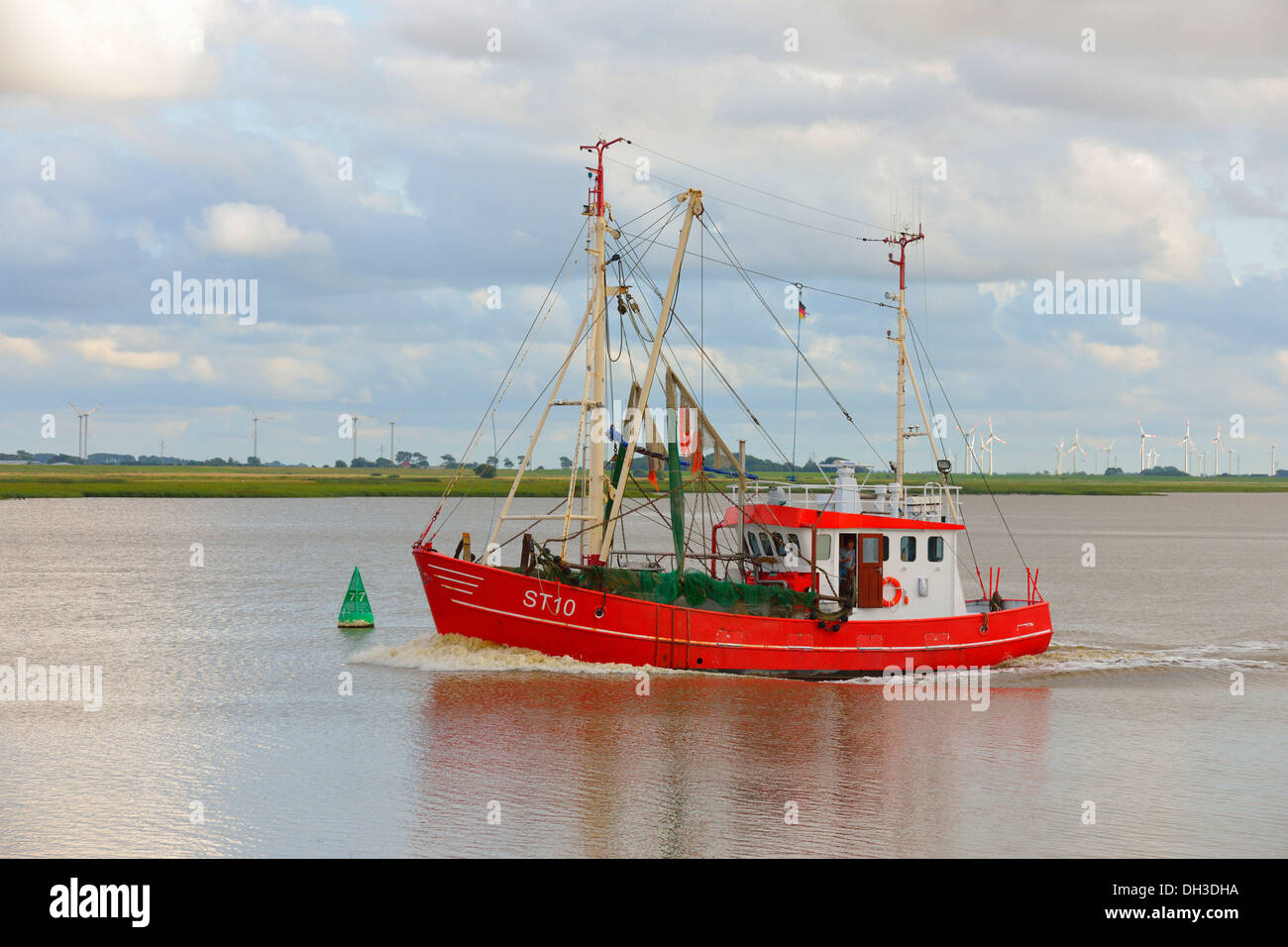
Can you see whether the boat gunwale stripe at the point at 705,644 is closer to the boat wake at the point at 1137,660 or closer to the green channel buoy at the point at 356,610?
the boat wake at the point at 1137,660

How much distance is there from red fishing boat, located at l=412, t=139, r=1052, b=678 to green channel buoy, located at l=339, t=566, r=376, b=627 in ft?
30.5

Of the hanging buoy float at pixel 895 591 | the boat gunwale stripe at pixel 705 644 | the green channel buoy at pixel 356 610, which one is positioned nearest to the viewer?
the boat gunwale stripe at pixel 705 644

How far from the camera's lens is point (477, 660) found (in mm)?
27062

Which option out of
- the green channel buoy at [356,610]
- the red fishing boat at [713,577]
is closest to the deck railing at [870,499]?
the red fishing boat at [713,577]

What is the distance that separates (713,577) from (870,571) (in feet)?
11.4

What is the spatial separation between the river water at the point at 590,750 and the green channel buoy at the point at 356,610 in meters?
0.73

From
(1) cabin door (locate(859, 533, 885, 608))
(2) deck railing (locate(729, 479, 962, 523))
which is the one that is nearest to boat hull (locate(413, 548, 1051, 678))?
(1) cabin door (locate(859, 533, 885, 608))

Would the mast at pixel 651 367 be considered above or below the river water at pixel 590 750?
above

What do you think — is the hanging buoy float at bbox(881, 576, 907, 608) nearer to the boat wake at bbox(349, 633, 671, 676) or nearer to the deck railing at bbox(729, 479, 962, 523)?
→ the deck railing at bbox(729, 479, 962, 523)

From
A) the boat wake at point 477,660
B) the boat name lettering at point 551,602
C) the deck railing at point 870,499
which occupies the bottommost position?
the boat wake at point 477,660

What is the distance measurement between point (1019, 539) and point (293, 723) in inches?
2894

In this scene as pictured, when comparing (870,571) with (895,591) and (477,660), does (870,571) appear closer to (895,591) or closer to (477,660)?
(895,591)

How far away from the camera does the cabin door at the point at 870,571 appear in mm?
27578
